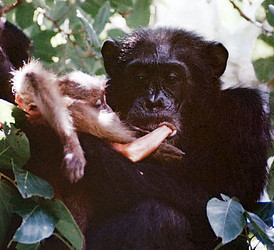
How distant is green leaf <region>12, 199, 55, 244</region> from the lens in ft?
7.33

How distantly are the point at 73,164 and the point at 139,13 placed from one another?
7.19 ft

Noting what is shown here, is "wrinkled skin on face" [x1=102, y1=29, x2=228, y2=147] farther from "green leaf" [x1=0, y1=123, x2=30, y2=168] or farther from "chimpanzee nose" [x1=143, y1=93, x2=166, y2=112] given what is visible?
"green leaf" [x1=0, y1=123, x2=30, y2=168]

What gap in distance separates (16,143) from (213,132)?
141 cm

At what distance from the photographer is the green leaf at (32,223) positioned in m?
2.23

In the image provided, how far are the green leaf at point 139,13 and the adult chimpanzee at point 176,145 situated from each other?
413 mm

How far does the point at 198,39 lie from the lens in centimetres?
390

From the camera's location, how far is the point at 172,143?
3322 millimetres

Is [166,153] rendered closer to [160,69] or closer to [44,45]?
[160,69]

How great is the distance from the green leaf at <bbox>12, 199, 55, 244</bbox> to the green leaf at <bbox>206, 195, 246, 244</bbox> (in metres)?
0.75

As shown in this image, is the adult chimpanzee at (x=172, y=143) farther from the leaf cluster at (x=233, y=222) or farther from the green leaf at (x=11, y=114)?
the leaf cluster at (x=233, y=222)

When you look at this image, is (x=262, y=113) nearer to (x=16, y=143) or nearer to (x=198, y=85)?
(x=198, y=85)

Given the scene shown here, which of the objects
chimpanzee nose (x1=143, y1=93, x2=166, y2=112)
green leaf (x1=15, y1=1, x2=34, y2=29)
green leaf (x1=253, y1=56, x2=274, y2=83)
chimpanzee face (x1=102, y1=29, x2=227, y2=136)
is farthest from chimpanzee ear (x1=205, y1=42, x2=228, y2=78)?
green leaf (x1=15, y1=1, x2=34, y2=29)

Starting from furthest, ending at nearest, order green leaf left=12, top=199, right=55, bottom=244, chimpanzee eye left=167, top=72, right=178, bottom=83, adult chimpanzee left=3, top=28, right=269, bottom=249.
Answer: chimpanzee eye left=167, top=72, right=178, bottom=83
adult chimpanzee left=3, top=28, right=269, bottom=249
green leaf left=12, top=199, right=55, bottom=244

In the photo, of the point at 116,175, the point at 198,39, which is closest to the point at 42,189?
the point at 116,175
